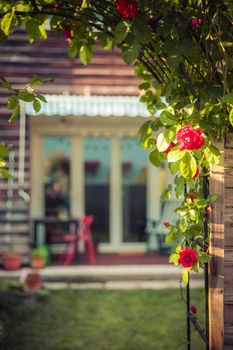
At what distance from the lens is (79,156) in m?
9.60

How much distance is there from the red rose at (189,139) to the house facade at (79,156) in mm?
6357

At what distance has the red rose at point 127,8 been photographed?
7.61ft

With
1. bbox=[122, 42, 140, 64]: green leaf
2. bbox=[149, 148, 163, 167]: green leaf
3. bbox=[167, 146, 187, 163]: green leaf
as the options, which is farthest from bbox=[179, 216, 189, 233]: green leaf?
bbox=[122, 42, 140, 64]: green leaf

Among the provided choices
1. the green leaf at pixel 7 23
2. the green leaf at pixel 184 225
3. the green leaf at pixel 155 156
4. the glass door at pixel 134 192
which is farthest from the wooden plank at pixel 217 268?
the glass door at pixel 134 192

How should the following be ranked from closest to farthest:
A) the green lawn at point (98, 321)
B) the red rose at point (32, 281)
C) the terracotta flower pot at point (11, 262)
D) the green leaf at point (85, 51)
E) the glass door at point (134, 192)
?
the green leaf at point (85, 51) → the green lawn at point (98, 321) → the red rose at point (32, 281) → the terracotta flower pot at point (11, 262) → the glass door at point (134, 192)

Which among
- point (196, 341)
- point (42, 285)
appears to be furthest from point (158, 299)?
point (196, 341)

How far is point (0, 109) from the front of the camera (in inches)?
340

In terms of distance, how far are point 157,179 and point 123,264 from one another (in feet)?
6.53

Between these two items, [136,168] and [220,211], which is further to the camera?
[136,168]

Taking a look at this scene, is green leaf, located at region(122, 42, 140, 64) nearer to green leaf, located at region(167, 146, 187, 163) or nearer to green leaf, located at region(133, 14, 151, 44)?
green leaf, located at region(133, 14, 151, 44)

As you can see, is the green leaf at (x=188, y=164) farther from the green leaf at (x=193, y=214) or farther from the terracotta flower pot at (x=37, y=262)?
the terracotta flower pot at (x=37, y=262)

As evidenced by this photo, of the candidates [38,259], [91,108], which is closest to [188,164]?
[91,108]

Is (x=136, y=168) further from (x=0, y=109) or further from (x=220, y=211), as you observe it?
(x=220, y=211)

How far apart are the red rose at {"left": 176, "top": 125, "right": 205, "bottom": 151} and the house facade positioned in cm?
636
